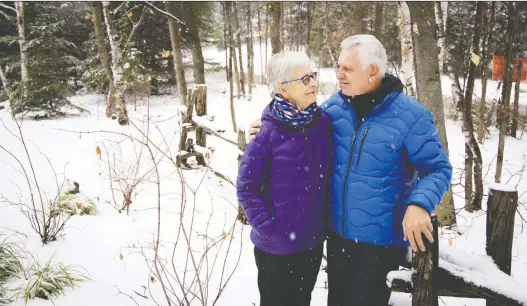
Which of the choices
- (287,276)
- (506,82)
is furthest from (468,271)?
(506,82)

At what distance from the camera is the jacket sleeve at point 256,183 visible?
5.51 ft

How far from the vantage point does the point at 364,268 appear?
5.70 feet

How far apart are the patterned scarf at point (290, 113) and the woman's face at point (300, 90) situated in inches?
2.4

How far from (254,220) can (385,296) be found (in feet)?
2.80

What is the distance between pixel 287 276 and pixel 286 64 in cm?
118

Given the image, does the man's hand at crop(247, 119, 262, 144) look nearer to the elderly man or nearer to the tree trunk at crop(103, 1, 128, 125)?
the elderly man

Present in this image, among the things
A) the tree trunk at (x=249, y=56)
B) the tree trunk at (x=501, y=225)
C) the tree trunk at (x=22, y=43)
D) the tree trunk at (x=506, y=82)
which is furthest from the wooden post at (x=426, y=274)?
the tree trunk at (x=249, y=56)

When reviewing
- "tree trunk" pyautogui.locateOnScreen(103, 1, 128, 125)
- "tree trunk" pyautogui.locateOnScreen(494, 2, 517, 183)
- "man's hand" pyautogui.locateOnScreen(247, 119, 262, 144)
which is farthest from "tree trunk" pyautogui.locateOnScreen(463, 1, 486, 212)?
"tree trunk" pyautogui.locateOnScreen(103, 1, 128, 125)

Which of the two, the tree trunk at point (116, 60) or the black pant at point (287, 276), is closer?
the black pant at point (287, 276)

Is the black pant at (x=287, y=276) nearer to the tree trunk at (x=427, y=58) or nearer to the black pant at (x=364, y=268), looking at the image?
the black pant at (x=364, y=268)

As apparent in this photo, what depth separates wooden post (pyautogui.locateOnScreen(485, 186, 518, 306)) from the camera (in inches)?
57.2

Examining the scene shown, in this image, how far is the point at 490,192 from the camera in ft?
4.97

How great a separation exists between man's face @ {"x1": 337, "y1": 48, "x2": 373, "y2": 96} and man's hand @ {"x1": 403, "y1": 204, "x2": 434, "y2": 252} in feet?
2.23

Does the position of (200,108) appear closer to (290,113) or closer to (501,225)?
(290,113)
